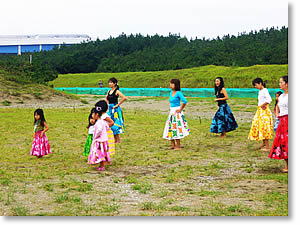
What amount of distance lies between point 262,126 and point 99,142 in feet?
13.3

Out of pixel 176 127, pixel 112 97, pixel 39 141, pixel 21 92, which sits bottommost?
pixel 39 141

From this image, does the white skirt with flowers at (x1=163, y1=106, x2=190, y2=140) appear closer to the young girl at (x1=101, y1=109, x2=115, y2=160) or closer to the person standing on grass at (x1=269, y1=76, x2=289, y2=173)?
the young girl at (x1=101, y1=109, x2=115, y2=160)

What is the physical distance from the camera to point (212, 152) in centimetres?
956

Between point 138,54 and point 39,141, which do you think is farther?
point 138,54

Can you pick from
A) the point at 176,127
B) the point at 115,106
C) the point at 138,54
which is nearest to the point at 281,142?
the point at 176,127

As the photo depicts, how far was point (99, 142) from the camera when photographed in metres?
7.75

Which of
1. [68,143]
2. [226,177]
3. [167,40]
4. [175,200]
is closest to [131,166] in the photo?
[226,177]

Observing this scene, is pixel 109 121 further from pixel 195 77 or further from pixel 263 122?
pixel 195 77

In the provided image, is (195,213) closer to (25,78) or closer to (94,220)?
(94,220)

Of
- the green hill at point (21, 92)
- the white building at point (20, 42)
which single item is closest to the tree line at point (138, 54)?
the green hill at point (21, 92)

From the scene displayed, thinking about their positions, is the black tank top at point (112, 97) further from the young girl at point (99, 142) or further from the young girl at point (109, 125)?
the young girl at point (99, 142)

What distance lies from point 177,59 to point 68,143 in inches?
1910

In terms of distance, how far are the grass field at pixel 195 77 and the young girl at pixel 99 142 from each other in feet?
86.0

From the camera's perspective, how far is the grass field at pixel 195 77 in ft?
122
